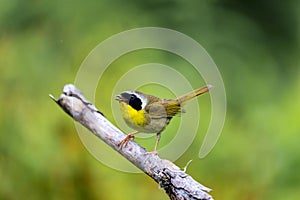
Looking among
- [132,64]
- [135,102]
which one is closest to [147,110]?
[135,102]

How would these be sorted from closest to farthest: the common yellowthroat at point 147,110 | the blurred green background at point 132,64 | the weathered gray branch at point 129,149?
the weathered gray branch at point 129,149, the common yellowthroat at point 147,110, the blurred green background at point 132,64

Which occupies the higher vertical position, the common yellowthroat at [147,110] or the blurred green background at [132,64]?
the blurred green background at [132,64]

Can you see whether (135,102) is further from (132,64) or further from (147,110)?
(132,64)

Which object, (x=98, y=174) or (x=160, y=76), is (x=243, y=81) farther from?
(x=98, y=174)

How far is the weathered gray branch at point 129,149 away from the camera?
1183 millimetres

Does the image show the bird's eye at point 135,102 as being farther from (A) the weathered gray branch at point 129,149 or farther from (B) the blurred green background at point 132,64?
(B) the blurred green background at point 132,64

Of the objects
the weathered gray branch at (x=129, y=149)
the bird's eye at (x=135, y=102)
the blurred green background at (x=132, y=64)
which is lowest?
the weathered gray branch at (x=129, y=149)

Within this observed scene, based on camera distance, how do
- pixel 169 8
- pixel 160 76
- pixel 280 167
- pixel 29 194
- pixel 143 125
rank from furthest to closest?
1. pixel 169 8
2. pixel 160 76
3. pixel 29 194
4. pixel 280 167
5. pixel 143 125

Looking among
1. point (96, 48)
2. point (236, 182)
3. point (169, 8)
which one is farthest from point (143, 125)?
point (169, 8)

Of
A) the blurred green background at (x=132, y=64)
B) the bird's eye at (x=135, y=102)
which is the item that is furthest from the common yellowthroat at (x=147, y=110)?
the blurred green background at (x=132, y=64)

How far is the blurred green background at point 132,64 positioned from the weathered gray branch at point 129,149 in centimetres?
75

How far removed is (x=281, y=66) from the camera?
8.75 ft

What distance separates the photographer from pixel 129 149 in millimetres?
1306

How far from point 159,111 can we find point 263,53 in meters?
1.39
